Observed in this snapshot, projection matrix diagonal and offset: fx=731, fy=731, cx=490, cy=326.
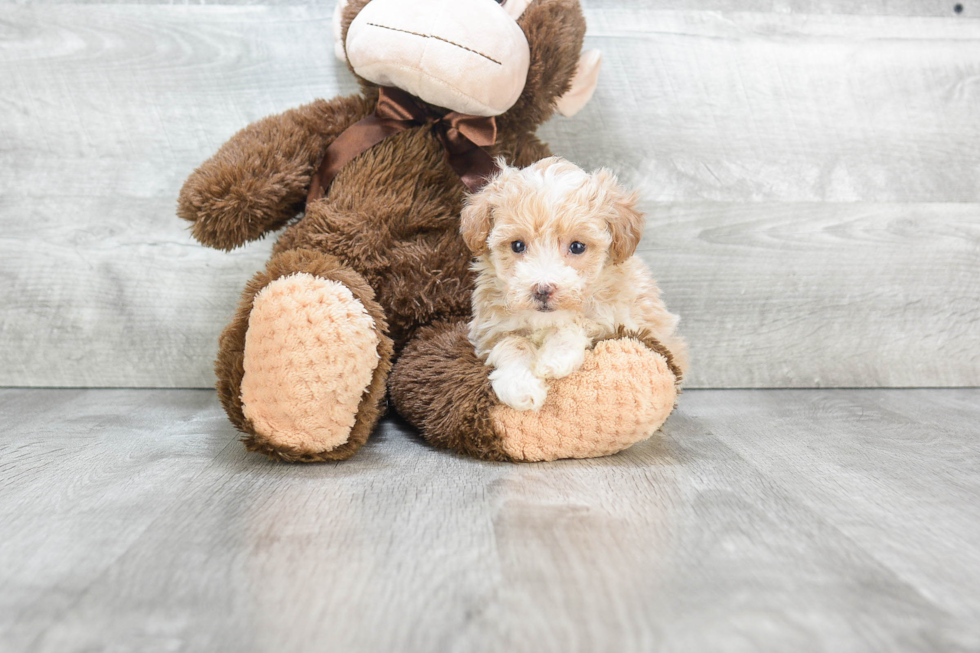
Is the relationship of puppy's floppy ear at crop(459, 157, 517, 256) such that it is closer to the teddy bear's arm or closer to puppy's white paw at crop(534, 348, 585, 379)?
puppy's white paw at crop(534, 348, 585, 379)

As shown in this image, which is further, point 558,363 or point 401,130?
point 401,130

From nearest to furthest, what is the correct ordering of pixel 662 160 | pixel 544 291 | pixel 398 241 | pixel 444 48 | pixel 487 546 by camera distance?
1. pixel 487 546
2. pixel 544 291
3. pixel 444 48
4. pixel 398 241
5. pixel 662 160

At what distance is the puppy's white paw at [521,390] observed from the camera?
904 millimetres

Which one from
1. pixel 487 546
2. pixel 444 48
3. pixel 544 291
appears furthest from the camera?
pixel 444 48

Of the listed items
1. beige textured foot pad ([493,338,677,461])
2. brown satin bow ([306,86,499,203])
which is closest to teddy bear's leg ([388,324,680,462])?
beige textured foot pad ([493,338,677,461])

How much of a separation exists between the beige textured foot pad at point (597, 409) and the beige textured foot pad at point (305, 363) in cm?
19

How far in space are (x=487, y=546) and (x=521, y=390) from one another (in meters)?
0.25

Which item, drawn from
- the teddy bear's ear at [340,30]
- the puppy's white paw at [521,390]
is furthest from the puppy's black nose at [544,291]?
the teddy bear's ear at [340,30]

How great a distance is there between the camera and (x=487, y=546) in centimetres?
69

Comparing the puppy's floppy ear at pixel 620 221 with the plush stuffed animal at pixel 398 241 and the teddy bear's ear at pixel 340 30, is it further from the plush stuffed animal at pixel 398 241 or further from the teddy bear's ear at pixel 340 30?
the teddy bear's ear at pixel 340 30

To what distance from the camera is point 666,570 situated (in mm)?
651

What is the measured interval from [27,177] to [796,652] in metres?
1.42

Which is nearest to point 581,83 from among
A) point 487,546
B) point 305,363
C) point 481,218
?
point 481,218

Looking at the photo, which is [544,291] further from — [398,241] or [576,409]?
[398,241]
